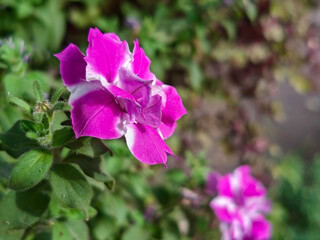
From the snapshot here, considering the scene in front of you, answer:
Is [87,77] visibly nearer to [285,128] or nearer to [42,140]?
[42,140]

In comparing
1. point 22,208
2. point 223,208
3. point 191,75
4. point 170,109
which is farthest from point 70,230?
point 191,75

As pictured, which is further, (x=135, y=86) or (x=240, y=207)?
(x=240, y=207)

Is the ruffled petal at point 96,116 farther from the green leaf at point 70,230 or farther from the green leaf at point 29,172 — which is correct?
the green leaf at point 70,230

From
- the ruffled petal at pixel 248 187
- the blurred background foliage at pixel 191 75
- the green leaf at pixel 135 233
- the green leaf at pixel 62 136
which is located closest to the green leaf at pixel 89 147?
the green leaf at pixel 62 136

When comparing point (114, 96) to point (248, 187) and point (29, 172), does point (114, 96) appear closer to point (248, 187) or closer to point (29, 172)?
point (29, 172)

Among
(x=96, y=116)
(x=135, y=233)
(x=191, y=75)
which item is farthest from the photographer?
(x=191, y=75)
